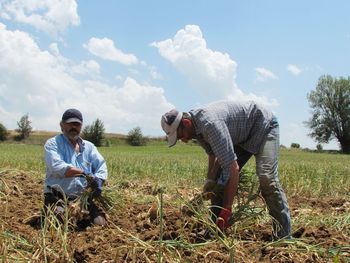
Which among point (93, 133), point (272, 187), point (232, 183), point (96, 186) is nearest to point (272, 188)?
point (272, 187)

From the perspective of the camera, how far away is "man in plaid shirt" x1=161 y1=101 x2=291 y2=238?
142 inches

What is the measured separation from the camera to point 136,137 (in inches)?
2181

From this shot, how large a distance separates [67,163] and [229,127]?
1.86 meters

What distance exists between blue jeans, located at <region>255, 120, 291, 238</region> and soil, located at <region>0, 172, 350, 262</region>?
15 centimetres

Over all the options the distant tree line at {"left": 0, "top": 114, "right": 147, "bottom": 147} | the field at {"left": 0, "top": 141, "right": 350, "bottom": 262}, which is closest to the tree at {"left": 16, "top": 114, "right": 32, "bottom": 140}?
the distant tree line at {"left": 0, "top": 114, "right": 147, "bottom": 147}

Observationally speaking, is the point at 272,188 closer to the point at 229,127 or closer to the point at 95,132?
the point at 229,127

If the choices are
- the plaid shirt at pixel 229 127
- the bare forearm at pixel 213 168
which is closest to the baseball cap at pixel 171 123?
the plaid shirt at pixel 229 127

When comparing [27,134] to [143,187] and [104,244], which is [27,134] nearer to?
[143,187]

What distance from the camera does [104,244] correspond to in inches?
143

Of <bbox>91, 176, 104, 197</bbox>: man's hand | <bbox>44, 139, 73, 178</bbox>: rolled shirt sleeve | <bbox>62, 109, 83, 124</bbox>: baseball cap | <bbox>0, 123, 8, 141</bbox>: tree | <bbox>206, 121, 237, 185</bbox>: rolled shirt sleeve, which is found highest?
<bbox>0, 123, 8, 141</bbox>: tree

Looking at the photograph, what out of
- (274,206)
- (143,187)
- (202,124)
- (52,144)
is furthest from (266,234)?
(143,187)

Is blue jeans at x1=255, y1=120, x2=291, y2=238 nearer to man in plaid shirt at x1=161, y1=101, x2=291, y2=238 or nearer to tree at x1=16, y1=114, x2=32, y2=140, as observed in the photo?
man in plaid shirt at x1=161, y1=101, x2=291, y2=238

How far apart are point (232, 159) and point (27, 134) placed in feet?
188

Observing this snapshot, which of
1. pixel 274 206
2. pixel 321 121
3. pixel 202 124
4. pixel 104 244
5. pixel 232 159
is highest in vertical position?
pixel 321 121
